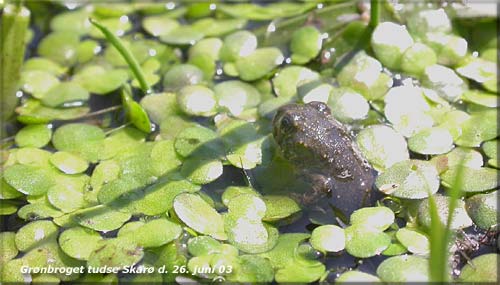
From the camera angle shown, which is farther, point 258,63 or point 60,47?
point 60,47

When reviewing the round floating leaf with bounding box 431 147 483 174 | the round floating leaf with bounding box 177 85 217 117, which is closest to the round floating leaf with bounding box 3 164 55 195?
the round floating leaf with bounding box 177 85 217 117

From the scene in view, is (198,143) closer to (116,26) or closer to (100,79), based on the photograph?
(100,79)

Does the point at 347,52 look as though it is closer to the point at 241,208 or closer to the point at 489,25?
the point at 489,25

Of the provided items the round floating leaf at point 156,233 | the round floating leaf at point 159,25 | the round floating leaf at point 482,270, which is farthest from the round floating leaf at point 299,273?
the round floating leaf at point 159,25

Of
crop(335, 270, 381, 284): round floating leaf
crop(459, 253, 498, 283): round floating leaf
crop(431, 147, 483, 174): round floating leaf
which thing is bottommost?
crop(459, 253, 498, 283): round floating leaf

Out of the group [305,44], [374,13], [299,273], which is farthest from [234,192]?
[374,13]

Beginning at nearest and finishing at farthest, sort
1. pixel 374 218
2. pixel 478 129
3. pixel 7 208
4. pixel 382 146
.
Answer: pixel 374 218 → pixel 7 208 → pixel 382 146 → pixel 478 129

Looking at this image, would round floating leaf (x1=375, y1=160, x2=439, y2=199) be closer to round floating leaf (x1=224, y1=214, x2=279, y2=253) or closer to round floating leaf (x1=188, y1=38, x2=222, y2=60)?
round floating leaf (x1=224, y1=214, x2=279, y2=253)
